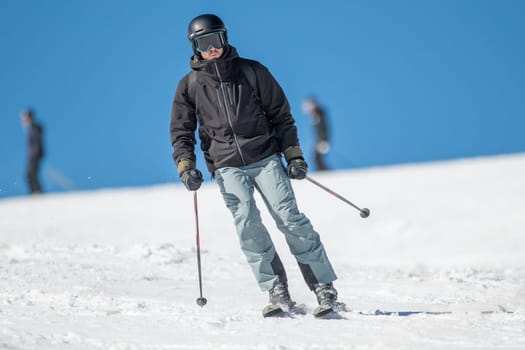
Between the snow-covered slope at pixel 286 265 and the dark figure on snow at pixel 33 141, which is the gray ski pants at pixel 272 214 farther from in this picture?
the dark figure on snow at pixel 33 141

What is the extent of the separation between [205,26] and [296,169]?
1079mm

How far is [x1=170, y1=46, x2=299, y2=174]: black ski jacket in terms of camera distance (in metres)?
4.68

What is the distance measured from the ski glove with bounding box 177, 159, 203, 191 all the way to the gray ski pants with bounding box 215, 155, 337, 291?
13 cm

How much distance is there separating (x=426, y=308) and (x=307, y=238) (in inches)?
41.0

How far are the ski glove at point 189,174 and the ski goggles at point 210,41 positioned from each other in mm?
752

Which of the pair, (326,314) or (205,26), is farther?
(205,26)

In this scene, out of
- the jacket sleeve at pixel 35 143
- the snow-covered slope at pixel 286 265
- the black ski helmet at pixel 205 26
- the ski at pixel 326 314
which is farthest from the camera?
the jacket sleeve at pixel 35 143

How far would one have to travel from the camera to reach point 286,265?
23.6 feet

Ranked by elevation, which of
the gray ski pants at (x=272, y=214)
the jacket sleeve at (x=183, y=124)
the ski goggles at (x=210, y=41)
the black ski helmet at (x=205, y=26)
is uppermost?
the black ski helmet at (x=205, y=26)

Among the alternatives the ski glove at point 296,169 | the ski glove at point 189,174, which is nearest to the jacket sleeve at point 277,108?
the ski glove at point 296,169

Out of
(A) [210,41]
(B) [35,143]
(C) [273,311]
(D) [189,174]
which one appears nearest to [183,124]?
(D) [189,174]

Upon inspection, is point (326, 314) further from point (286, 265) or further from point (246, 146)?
point (286, 265)

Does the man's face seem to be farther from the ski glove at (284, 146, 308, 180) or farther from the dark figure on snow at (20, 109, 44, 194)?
the dark figure on snow at (20, 109, 44, 194)

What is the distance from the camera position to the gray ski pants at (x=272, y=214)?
4.67 m
